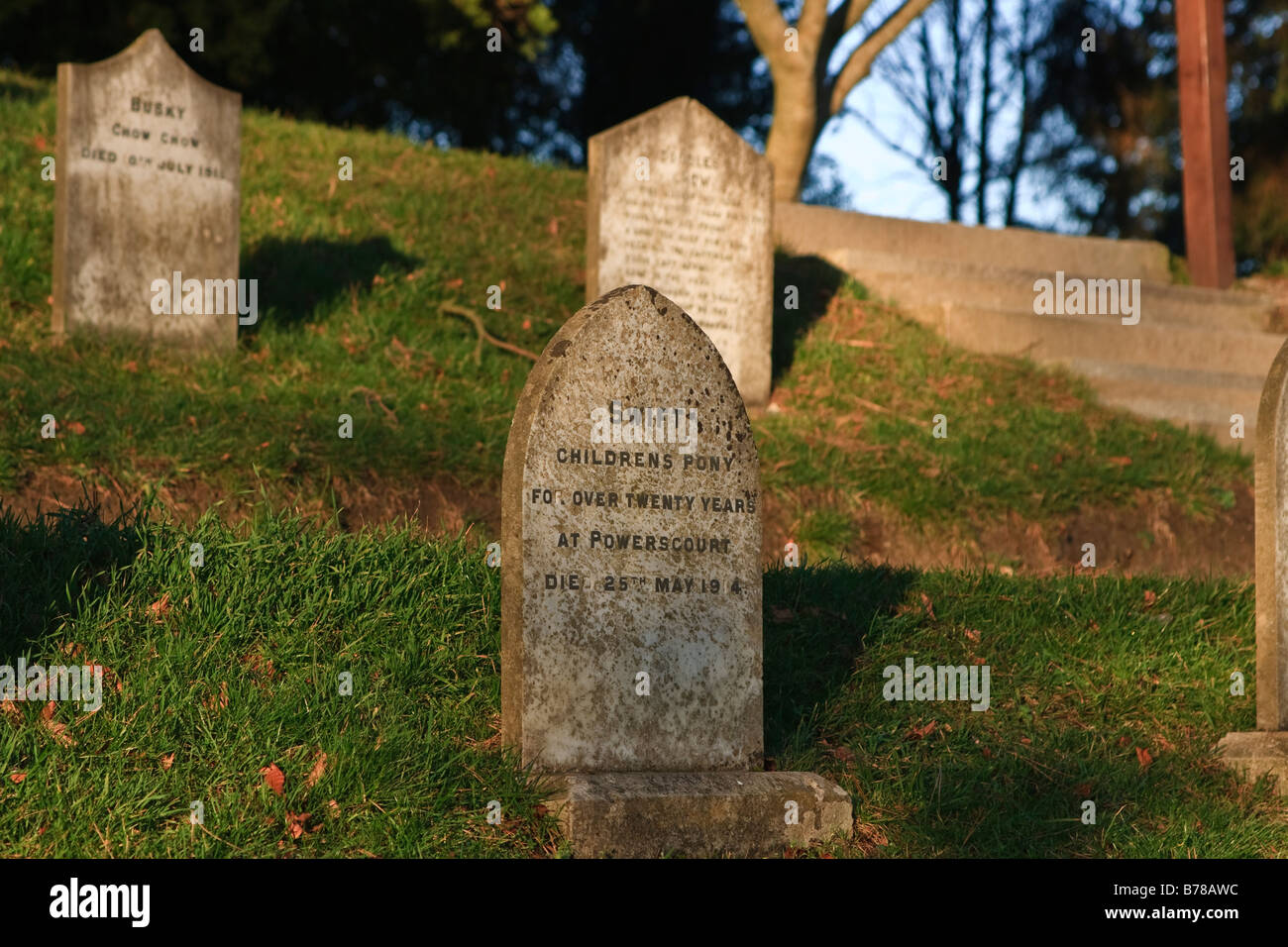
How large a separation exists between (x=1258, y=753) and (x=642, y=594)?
2.42m

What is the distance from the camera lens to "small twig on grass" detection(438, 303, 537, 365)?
372 inches

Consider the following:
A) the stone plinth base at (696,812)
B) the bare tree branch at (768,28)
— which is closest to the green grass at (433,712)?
the stone plinth base at (696,812)

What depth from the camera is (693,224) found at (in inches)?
383

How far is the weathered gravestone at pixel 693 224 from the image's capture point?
9.48m

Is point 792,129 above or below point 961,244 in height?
above

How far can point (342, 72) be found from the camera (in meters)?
19.3

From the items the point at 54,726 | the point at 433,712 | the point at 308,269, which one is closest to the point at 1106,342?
the point at 308,269

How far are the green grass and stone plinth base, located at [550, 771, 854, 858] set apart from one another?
0.39 feet

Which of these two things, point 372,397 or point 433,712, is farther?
point 372,397

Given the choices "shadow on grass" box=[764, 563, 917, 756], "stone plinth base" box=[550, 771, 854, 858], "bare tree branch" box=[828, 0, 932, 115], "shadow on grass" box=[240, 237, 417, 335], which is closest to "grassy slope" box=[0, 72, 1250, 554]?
"shadow on grass" box=[240, 237, 417, 335]

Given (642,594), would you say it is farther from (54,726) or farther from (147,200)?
(147,200)

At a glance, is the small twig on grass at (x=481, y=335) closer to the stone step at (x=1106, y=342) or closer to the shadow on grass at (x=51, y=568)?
the stone step at (x=1106, y=342)

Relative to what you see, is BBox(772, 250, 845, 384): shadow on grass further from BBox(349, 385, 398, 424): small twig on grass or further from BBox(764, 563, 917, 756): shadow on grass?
BBox(764, 563, 917, 756): shadow on grass

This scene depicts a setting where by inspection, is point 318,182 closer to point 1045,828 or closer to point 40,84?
point 40,84
